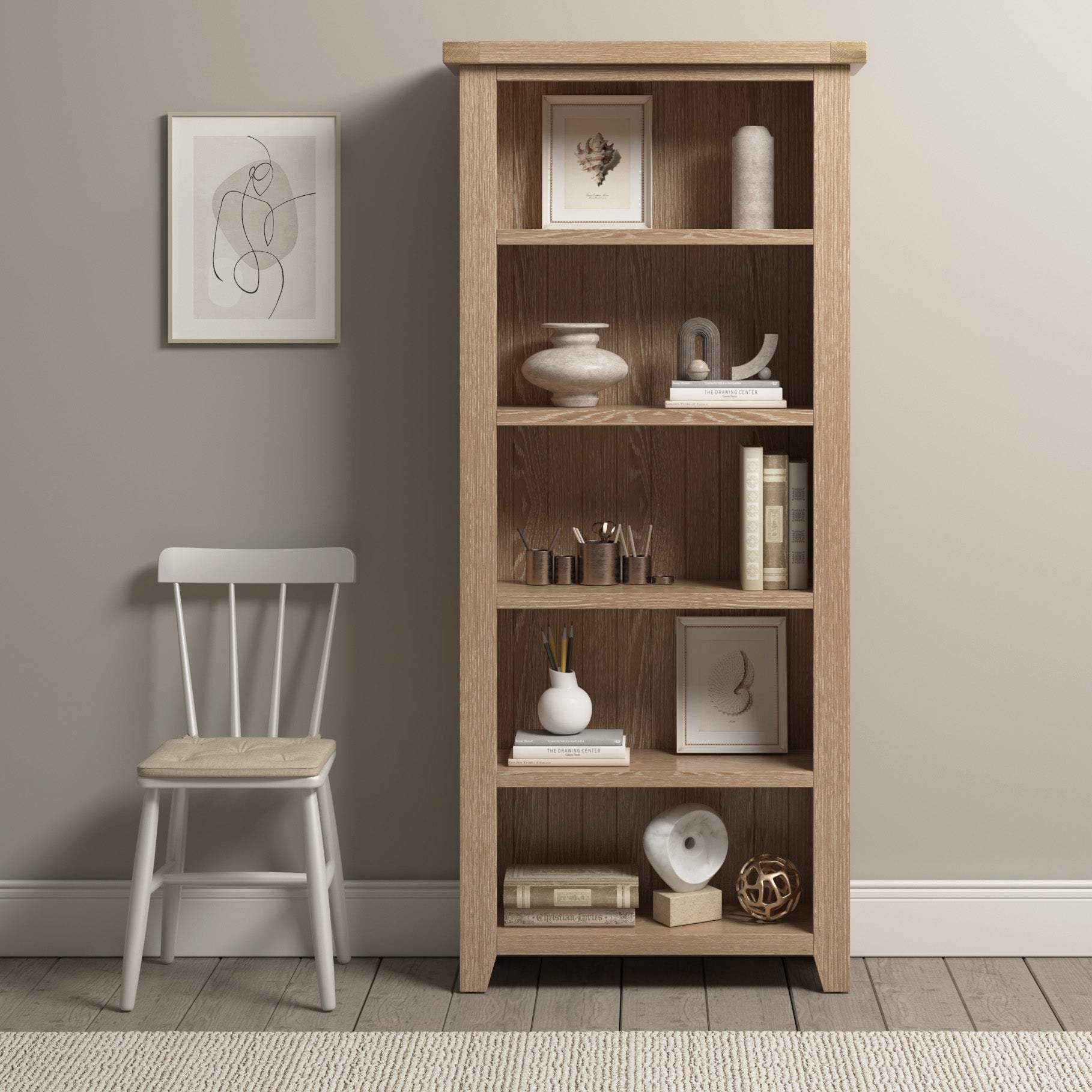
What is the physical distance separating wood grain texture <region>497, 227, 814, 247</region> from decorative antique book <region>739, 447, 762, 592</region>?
0.39 meters

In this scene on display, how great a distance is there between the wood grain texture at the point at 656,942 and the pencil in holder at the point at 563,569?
69 centimetres

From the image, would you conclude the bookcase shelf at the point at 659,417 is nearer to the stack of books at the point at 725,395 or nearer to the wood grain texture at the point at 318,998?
the stack of books at the point at 725,395

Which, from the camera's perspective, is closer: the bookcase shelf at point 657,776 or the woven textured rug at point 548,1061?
the woven textured rug at point 548,1061

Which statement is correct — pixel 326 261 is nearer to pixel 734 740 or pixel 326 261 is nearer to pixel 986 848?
pixel 734 740

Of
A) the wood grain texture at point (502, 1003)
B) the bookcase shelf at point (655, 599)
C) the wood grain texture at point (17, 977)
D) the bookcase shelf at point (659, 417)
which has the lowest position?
the wood grain texture at point (17, 977)

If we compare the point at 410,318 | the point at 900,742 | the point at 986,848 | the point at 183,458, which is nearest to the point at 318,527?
the point at 183,458

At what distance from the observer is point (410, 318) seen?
241 cm

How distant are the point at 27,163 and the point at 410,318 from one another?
85 centimetres

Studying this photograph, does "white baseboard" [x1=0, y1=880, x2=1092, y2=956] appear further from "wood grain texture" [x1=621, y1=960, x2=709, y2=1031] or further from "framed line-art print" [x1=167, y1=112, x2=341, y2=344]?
"framed line-art print" [x1=167, y1=112, x2=341, y2=344]

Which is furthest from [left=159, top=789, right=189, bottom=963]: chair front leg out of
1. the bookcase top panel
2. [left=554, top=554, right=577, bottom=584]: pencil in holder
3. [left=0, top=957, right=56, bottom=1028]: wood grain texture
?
the bookcase top panel

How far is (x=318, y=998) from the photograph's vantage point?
226cm

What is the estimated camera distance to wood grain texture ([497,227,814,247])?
2141 millimetres

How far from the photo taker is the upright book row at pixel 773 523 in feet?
7.29

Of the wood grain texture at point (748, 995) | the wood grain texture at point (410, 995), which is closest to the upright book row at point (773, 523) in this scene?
the wood grain texture at point (748, 995)
